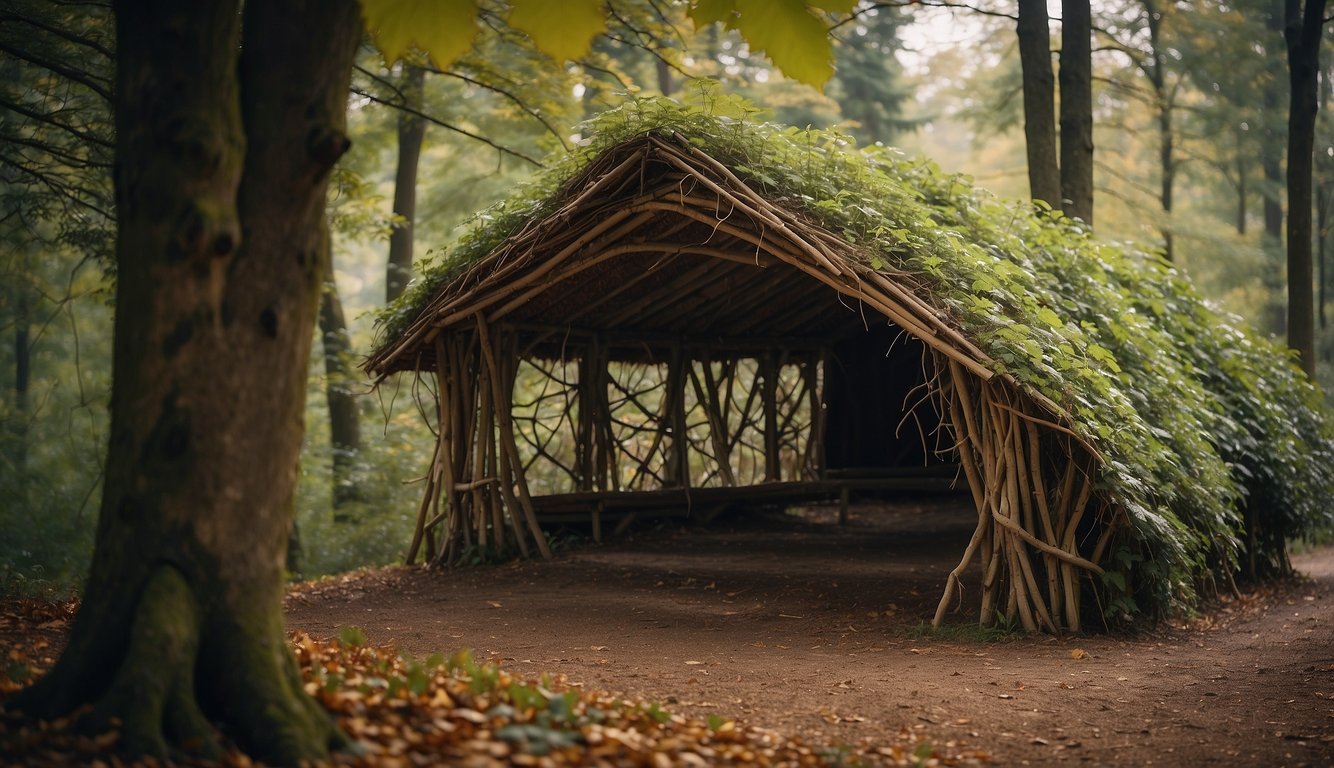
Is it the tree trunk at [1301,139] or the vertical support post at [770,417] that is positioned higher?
the tree trunk at [1301,139]

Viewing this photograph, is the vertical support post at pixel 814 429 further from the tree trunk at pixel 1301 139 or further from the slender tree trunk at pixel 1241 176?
the slender tree trunk at pixel 1241 176

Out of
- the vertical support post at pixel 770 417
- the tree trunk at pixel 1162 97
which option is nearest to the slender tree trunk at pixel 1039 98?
the vertical support post at pixel 770 417

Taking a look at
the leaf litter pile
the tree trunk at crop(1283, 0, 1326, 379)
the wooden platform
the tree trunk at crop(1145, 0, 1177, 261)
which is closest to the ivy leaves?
the leaf litter pile

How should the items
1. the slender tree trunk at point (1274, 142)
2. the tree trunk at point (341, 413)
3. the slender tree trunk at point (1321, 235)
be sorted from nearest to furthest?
the tree trunk at point (341, 413), the slender tree trunk at point (1321, 235), the slender tree trunk at point (1274, 142)

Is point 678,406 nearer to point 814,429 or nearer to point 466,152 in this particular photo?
point 814,429

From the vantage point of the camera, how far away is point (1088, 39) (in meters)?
10.6

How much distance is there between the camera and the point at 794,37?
6.13ft

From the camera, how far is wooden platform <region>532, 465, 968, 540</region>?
9.82 metres

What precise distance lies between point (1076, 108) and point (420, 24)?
997 cm

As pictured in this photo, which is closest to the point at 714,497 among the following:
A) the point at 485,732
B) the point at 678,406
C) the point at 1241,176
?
the point at 678,406

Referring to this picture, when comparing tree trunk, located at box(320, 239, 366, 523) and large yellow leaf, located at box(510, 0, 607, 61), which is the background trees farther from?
large yellow leaf, located at box(510, 0, 607, 61)

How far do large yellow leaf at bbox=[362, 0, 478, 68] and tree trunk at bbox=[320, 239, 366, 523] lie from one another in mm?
11610

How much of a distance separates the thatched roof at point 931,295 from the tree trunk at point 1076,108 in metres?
1.04

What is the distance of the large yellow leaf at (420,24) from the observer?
5.77 feet
